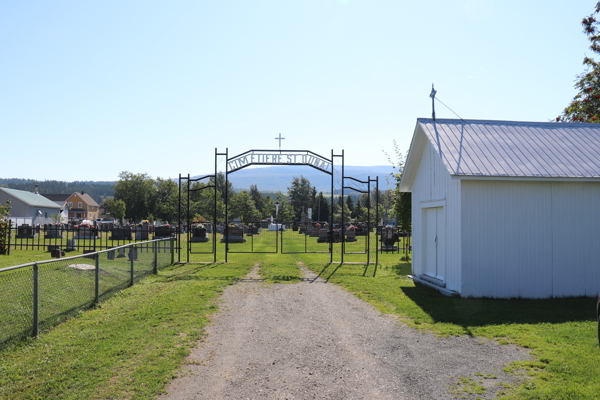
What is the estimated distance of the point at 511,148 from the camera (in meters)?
12.0

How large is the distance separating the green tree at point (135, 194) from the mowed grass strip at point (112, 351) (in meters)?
84.2

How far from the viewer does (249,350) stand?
21.4 feet

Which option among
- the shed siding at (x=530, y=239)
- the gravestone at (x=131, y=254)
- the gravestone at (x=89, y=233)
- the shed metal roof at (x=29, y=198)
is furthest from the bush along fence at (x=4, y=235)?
the shed metal roof at (x=29, y=198)

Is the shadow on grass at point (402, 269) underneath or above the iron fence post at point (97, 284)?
underneath

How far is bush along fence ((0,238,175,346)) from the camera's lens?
6867 mm

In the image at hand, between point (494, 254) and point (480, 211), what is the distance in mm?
1069

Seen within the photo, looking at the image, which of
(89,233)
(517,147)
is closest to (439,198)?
(517,147)

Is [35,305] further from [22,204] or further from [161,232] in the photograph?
[22,204]

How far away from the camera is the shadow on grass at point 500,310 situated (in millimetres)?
8336

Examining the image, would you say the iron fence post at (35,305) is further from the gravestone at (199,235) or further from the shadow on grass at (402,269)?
the gravestone at (199,235)

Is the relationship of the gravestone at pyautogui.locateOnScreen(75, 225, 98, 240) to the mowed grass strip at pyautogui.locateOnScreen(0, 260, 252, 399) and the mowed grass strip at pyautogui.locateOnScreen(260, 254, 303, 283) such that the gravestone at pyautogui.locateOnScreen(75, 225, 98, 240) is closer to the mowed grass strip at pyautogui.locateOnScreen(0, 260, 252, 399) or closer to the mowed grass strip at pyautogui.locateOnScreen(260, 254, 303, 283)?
the mowed grass strip at pyautogui.locateOnScreen(260, 254, 303, 283)

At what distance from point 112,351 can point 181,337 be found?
1.13 metres

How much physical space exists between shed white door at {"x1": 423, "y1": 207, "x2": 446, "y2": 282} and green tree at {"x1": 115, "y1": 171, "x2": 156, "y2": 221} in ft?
274

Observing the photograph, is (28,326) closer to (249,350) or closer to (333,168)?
(249,350)
